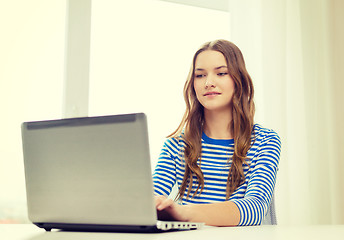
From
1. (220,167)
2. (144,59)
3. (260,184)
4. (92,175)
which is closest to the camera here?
(92,175)

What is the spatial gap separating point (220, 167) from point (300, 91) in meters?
1.09

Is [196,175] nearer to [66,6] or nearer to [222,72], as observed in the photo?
[222,72]

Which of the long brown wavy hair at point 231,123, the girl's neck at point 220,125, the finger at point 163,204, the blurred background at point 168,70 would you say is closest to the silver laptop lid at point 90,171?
the finger at point 163,204

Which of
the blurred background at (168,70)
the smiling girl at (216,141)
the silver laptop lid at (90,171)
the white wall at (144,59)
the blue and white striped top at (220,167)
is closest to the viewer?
the silver laptop lid at (90,171)

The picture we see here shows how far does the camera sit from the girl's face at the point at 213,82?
1.38 meters

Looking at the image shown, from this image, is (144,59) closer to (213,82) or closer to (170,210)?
(213,82)

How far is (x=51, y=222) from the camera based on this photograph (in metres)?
0.74

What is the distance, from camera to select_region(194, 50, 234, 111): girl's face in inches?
54.2

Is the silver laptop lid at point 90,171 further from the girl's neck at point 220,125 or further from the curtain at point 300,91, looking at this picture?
the curtain at point 300,91

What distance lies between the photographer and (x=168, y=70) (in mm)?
2248

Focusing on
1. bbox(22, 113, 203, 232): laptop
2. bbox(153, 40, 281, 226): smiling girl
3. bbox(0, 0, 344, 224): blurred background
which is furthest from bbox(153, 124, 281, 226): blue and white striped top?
bbox(0, 0, 344, 224): blurred background

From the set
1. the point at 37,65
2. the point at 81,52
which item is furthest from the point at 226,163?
the point at 37,65

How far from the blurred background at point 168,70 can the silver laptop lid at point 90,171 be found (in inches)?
49.8

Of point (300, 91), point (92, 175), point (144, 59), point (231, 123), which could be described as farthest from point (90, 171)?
point (300, 91)
